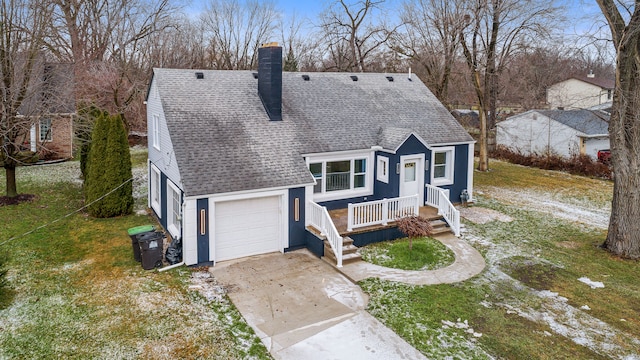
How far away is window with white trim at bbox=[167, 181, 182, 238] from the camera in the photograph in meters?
12.5

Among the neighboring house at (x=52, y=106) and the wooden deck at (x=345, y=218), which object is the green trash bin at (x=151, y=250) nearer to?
the wooden deck at (x=345, y=218)

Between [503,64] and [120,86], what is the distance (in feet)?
75.7

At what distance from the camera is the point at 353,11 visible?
3419cm

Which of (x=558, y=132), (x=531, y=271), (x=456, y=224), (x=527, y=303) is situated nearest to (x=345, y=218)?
(x=456, y=224)

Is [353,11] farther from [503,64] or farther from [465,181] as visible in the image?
[465,181]

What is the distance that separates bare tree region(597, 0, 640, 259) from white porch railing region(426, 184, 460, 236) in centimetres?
448

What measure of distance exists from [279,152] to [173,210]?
12.1 ft

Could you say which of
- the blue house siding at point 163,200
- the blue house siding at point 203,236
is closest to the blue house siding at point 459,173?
the blue house siding at point 203,236

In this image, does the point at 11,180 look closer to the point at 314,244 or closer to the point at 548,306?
the point at 314,244

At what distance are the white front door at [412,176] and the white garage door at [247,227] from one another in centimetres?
494

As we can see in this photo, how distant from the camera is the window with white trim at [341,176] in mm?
14414

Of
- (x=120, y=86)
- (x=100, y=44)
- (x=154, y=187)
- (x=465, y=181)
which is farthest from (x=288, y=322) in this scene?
(x=100, y=44)

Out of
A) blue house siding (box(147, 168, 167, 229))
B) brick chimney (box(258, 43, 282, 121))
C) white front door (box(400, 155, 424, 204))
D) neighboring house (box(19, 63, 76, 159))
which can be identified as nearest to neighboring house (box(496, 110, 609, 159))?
white front door (box(400, 155, 424, 204))

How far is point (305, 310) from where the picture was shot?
9.32 meters
